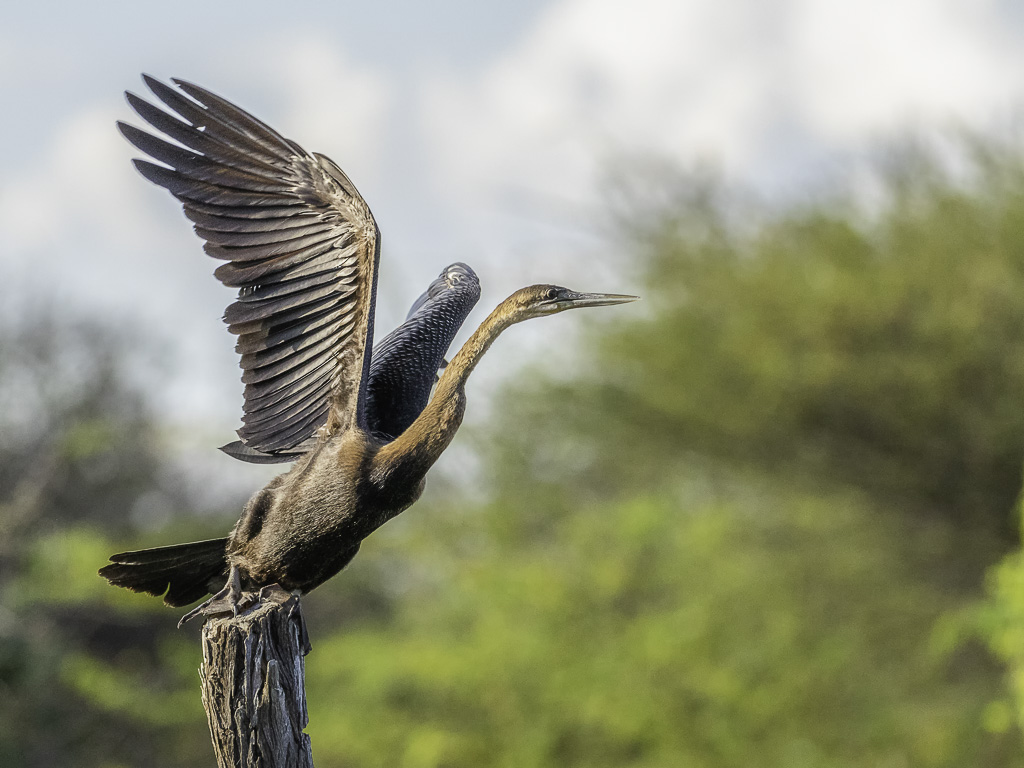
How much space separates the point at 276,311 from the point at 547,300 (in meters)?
0.78

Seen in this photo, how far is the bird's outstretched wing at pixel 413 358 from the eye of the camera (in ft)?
11.9

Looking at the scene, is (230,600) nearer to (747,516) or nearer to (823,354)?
(823,354)

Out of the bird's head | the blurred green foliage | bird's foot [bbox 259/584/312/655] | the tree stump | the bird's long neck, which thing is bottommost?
the tree stump

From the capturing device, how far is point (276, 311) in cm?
340

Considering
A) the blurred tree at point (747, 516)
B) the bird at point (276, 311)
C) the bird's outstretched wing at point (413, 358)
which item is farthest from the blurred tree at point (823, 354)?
the bird at point (276, 311)

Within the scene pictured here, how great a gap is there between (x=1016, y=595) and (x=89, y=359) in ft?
46.6

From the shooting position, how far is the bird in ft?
10.7

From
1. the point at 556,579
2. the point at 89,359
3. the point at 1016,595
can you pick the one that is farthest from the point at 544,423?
the point at 1016,595

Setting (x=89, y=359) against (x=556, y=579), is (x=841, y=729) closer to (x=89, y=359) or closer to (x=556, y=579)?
(x=556, y=579)

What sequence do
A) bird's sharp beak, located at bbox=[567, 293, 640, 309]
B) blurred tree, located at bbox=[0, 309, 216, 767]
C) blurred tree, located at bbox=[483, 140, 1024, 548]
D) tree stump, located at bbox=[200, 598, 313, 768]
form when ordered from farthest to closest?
blurred tree, located at bbox=[0, 309, 216, 767] < blurred tree, located at bbox=[483, 140, 1024, 548] < bird's sharp beak, located at bbox=[567, 293, 640, 309] < tree stump, located at bbox=[200, 598, 313, 768]

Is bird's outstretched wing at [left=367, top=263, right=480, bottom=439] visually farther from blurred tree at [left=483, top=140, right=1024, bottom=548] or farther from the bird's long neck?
blurred tree at [left=483, top=140, right=1024, bottom=548]

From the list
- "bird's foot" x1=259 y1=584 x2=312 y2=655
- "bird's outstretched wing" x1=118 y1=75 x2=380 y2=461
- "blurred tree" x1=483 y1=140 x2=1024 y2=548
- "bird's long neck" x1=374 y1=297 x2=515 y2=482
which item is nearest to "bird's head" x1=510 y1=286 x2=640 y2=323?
"bird's long neck" x1=374 y1=297 x2=515 y2=482

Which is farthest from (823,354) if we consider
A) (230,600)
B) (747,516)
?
(230,600)

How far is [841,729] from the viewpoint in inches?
536
